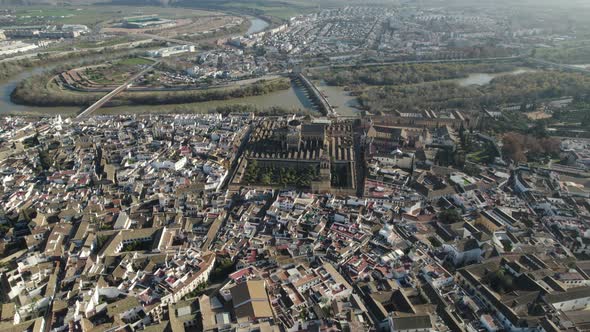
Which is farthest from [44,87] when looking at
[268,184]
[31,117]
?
[268,184]

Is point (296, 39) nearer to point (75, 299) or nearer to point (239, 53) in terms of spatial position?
point (239, 53)

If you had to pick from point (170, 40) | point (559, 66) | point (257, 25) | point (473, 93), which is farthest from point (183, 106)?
point (257, 25)

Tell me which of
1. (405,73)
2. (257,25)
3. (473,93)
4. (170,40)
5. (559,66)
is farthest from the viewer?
(257,25)

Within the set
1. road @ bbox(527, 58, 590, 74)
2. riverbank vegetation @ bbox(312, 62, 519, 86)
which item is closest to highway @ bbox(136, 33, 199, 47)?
riverbank vegetation @ bbox(312, 62, 519, 86)

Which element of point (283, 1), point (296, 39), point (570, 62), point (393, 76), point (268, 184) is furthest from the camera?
point (283, 1)

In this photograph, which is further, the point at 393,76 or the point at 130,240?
the point at 393,76

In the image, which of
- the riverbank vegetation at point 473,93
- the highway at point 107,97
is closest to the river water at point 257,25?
the highway at point 107,97

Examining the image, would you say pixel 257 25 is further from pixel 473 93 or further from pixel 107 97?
pixel 473 93

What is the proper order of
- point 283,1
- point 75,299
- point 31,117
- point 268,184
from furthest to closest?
point 283,1 → point 31,117 → point 268,184 → point 75,299
